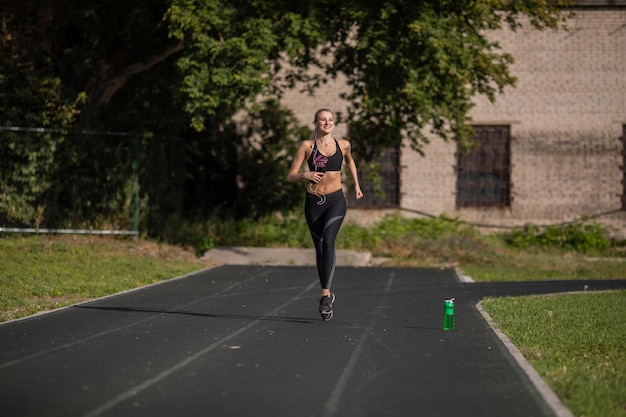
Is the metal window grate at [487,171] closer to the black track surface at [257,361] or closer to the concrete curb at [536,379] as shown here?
the black track surface at [257,361]

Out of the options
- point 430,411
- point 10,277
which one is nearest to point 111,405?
point 430,411

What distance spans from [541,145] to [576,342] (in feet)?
58.3

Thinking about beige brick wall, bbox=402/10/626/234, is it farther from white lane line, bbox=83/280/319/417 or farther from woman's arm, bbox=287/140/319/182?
white lane line, bbox=83/280/319/417

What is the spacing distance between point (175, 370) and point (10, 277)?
8224 mm

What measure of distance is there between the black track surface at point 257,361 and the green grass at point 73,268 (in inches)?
35.7

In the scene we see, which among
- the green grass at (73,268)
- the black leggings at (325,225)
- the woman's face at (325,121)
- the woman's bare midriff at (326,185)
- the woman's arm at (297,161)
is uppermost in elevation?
the woman's face at (325,121)

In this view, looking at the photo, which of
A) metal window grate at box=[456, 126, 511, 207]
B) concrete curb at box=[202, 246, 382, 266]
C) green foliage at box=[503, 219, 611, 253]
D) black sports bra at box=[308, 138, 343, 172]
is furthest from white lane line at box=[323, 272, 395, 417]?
metal window grate at box=[456, 126, 511, 207]

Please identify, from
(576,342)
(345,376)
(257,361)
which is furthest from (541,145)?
(345,376)

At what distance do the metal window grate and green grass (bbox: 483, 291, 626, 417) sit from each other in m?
11.8

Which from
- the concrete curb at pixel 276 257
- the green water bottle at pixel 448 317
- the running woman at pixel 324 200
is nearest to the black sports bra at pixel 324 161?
the running woman at pixel 324 200

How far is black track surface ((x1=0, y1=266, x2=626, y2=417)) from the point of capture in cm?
643

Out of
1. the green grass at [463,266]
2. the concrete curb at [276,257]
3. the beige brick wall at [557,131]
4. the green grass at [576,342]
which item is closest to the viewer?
the green grass at [576,342]

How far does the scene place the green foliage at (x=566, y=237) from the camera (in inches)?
1015

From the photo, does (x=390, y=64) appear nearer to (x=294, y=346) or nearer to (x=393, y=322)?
(x=393, y=322)
